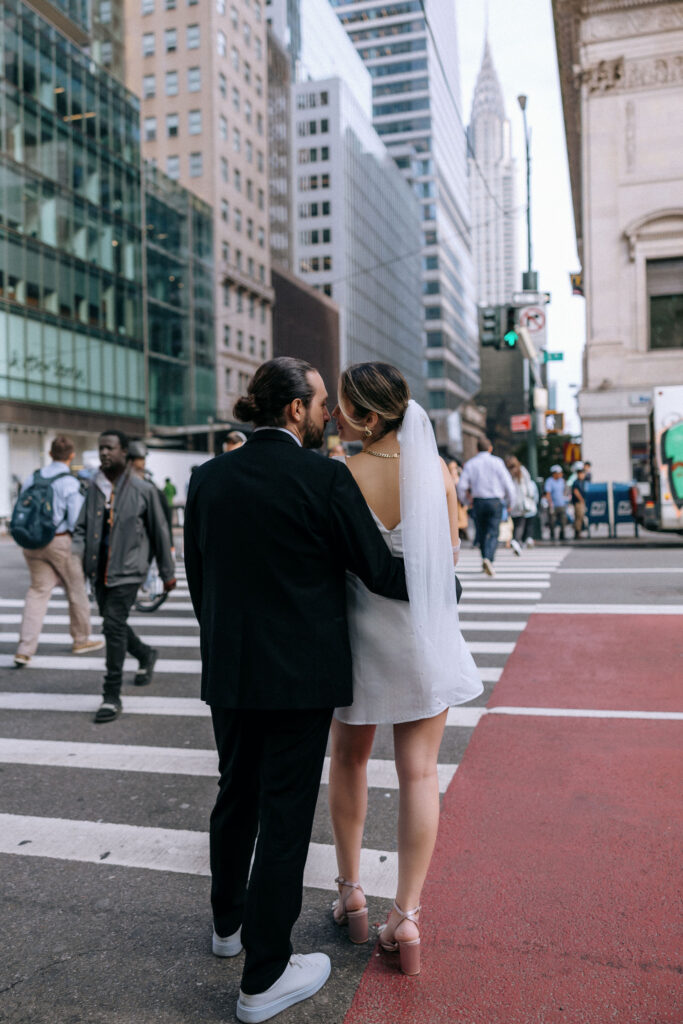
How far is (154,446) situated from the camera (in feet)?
157

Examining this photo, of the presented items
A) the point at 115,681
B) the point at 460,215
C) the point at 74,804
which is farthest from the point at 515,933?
the point at 460,215

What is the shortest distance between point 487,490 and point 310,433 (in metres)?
10.2

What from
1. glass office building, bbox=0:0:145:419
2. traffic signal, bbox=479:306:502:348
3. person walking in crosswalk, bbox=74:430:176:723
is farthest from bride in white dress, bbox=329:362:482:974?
glass office building, bbox=0:0:145:419

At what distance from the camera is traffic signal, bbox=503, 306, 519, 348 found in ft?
64.4

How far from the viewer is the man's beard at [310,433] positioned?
263 cm

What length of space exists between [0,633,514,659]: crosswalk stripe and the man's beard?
5263mm

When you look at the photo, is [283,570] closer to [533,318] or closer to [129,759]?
[129,759]

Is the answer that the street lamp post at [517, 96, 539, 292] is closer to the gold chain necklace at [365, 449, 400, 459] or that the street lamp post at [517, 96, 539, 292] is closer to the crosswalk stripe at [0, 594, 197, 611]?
the crosswalk stripe at [0, 594, 197, 611]

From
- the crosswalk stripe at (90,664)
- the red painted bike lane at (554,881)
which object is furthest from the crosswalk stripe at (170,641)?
the red painted bike lane at (554,881)

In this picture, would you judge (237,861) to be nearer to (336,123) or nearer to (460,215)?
(336,123)

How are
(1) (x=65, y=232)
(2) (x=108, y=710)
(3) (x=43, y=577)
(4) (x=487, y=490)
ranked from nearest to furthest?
1. (2) (x=108, y=710)
2. (3) (x=43, y=577)
3. (4) (x=487, y=490)
4. (1) (x=65, y=232)

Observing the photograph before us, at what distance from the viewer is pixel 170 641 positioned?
28.3ft

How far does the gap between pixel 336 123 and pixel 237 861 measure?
9634 centimetres

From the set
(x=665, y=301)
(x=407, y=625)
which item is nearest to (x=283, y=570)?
(x=407, y=625)
